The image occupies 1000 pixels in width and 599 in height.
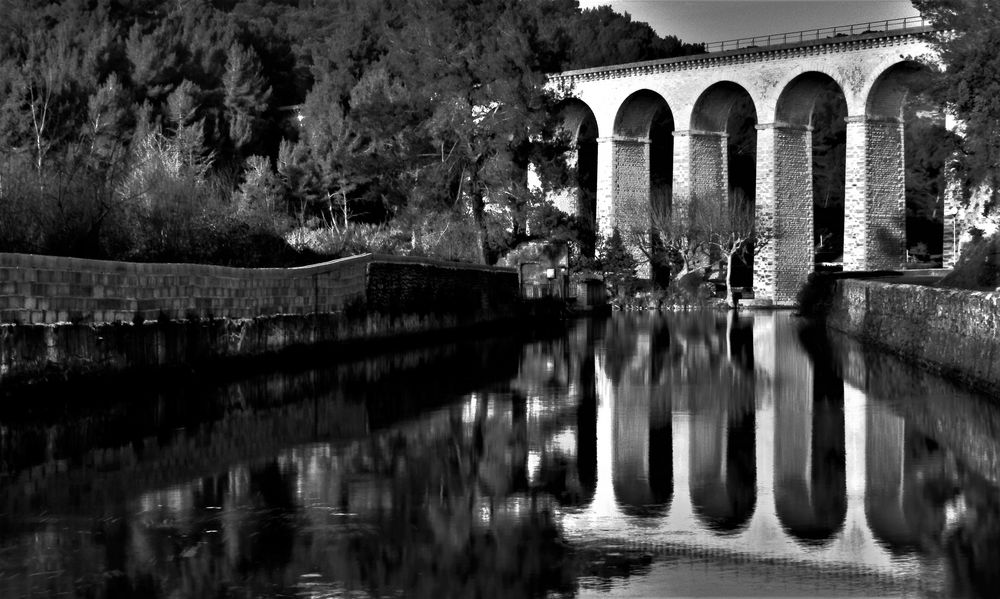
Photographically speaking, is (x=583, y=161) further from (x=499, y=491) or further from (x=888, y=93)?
(x=499, y=491)

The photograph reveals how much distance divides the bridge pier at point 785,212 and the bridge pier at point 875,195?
367 cm

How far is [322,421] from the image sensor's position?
544 inches

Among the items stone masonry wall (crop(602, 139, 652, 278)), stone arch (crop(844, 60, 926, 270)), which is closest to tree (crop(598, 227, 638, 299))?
stone masonry wall (crop(602, 139, 652, 278))

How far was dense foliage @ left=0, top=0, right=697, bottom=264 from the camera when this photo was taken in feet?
84.6

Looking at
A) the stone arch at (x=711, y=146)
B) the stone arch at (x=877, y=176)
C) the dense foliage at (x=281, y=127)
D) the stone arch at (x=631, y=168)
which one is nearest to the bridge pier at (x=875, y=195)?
the stone arch at (x=877, y=176)

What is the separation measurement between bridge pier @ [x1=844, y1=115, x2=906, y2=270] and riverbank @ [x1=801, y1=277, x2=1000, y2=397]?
26282mm

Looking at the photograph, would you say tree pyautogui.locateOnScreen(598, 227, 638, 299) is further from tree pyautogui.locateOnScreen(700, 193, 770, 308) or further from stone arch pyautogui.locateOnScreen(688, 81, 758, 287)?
stone arch pyautogui.locateOnScreen(688, 81, 758, 287)

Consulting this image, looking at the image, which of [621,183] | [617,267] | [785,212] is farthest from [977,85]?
[621,183]

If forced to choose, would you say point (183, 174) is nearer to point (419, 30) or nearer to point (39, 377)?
point (39, 377)

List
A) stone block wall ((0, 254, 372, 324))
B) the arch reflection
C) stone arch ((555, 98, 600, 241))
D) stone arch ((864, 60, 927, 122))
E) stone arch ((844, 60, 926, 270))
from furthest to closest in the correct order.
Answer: stone arch ((555, 98, 600, 241))
stone arch ((844, 60, 926, 270))
stone arch ((864, 60, 927, 122))
stone block wall ((0, 254, 372, 324))
the arch reflection

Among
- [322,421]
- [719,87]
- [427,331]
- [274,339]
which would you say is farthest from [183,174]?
[719,87]

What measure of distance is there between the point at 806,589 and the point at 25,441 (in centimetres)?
770

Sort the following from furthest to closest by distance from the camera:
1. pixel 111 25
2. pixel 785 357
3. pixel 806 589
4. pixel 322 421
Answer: pixel 111 25, pixel 785 357, pixel 322 421, pixel 806 589

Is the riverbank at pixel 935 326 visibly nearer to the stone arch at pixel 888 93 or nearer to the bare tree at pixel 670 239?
the stone arch at pixel 888 93
